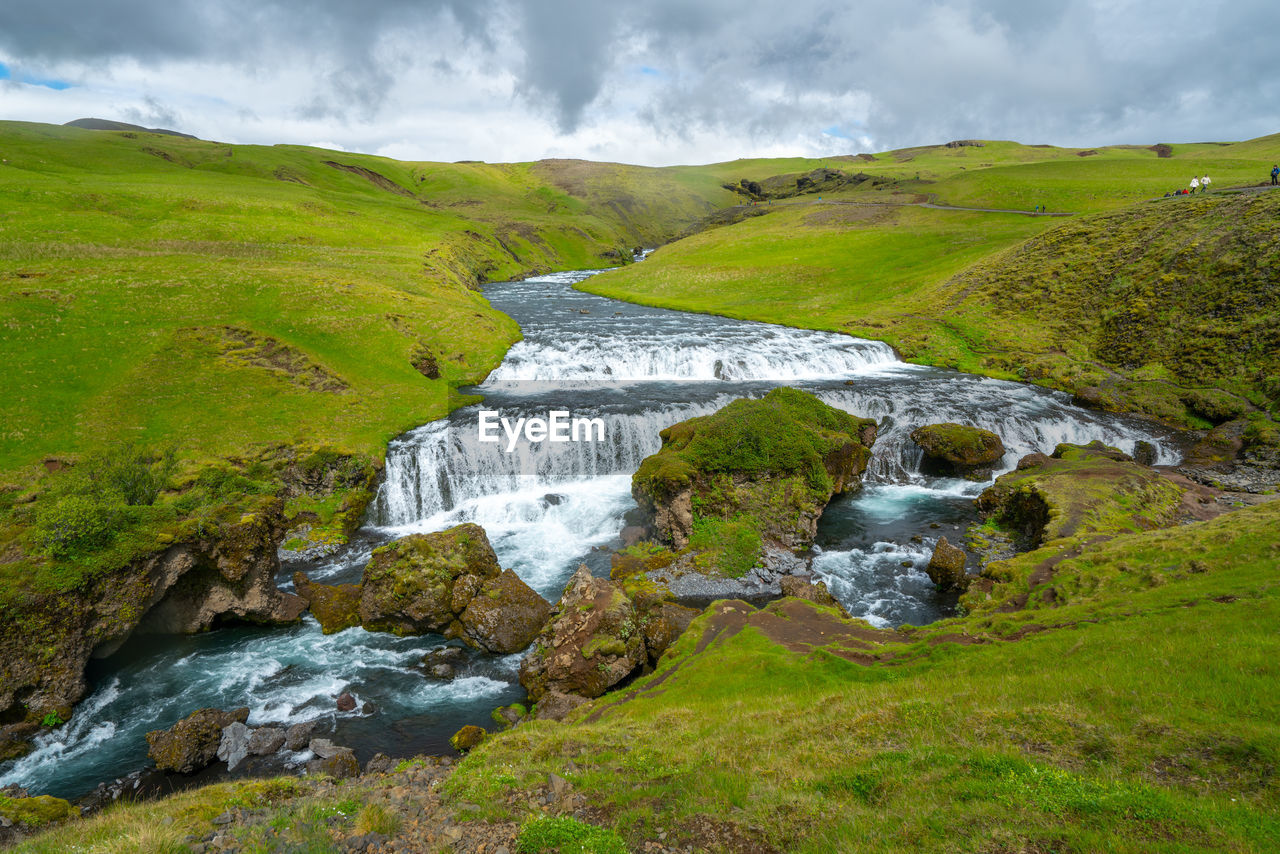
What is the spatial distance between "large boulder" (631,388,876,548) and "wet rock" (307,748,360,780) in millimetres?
A: 16049

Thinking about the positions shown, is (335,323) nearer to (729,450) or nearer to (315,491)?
(315,491)

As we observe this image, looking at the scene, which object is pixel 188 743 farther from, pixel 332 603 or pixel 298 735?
pixel 332 603

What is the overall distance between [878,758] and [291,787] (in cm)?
1244

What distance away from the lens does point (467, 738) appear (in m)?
16.9

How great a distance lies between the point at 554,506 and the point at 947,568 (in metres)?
20.6

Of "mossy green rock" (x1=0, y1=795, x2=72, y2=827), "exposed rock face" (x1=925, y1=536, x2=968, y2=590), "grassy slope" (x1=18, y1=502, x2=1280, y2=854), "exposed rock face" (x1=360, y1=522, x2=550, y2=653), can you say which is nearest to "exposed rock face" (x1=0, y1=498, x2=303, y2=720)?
"exposed rock face" (x1=360, y1=522, x2=550, y2=653)

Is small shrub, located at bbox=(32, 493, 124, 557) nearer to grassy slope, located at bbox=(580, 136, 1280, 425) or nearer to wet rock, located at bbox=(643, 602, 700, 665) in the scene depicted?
wet rock, located at bbox=(643, 602, 700, 665)

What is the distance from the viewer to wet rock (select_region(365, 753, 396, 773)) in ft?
50.9

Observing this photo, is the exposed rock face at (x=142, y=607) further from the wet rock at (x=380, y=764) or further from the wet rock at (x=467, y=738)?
the wet rock at (x=467, y=738)

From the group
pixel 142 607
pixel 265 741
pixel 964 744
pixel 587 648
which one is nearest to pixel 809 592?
pixel 587 648

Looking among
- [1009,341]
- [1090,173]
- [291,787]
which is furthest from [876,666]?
[1090,173]

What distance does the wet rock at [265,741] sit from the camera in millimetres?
16578

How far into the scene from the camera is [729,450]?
29547mm

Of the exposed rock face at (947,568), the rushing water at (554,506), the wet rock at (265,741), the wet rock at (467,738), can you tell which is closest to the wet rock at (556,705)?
the wet rock at (467,738)
